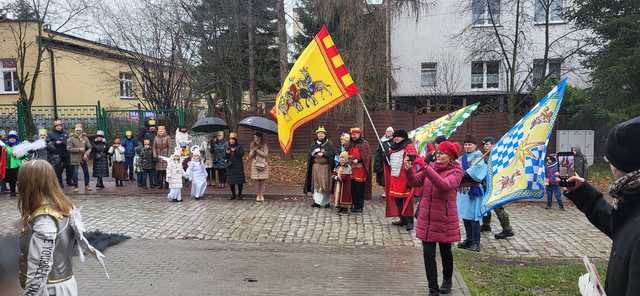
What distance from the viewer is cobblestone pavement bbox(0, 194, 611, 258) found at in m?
8.38

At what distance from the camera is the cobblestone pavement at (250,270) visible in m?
5.84

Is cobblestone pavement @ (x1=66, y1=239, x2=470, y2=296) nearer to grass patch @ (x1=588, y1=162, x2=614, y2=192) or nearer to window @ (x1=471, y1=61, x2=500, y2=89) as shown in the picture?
grass patch @ (x1=588, y1=162, x2=614, y2=192)

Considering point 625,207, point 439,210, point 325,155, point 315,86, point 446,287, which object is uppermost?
point 315,86

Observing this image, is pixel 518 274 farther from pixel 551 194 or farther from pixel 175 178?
pixel 175 178

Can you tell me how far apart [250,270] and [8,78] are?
26.1 m

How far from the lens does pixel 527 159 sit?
20.5ft

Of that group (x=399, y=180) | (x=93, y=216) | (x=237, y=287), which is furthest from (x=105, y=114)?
(x=237, y=287)

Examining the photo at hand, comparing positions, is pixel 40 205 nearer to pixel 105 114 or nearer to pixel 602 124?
pixel 105 114

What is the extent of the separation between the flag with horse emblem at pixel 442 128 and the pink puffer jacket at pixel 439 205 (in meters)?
3.68

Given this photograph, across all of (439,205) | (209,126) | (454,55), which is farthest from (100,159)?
(454,55)

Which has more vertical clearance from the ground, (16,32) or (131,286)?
(16,32)

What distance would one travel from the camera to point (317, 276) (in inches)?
251

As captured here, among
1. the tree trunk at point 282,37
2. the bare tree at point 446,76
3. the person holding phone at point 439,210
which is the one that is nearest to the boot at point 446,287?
the person holding phone at point 439,210

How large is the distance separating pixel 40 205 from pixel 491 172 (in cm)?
535
